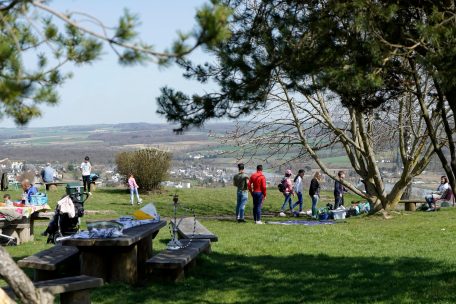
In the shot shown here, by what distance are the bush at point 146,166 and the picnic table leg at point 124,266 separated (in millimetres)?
19131

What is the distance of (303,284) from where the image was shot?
380 inches

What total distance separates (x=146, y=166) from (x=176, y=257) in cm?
1935

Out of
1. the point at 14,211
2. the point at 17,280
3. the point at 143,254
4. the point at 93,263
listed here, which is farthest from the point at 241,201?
the point at 17,280

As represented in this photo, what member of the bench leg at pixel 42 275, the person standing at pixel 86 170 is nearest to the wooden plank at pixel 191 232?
the bench leg at pixel 42 275

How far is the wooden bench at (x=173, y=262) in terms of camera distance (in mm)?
9406

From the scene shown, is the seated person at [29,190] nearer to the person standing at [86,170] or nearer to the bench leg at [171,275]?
the person standing at [86,170]

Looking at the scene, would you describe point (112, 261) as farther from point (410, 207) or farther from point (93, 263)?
point (410, 207)

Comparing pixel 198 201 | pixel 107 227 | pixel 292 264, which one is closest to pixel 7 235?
pixel 107 227

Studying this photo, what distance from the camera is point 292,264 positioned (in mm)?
11375

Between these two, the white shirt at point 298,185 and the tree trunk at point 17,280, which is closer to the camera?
the tree trunk at point 17,280

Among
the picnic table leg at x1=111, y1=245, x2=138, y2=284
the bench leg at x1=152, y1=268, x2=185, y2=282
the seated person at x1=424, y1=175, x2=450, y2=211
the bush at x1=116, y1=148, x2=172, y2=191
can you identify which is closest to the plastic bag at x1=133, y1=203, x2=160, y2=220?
the bench leg at x1=152, y1=268, x2=185, y2=282

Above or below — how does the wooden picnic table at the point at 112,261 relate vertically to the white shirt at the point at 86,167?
below

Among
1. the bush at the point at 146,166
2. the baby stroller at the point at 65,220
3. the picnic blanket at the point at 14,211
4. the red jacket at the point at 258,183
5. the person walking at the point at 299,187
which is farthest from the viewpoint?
the bush at the point at 146,166

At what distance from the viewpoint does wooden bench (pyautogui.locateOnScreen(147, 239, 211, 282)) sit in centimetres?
941
